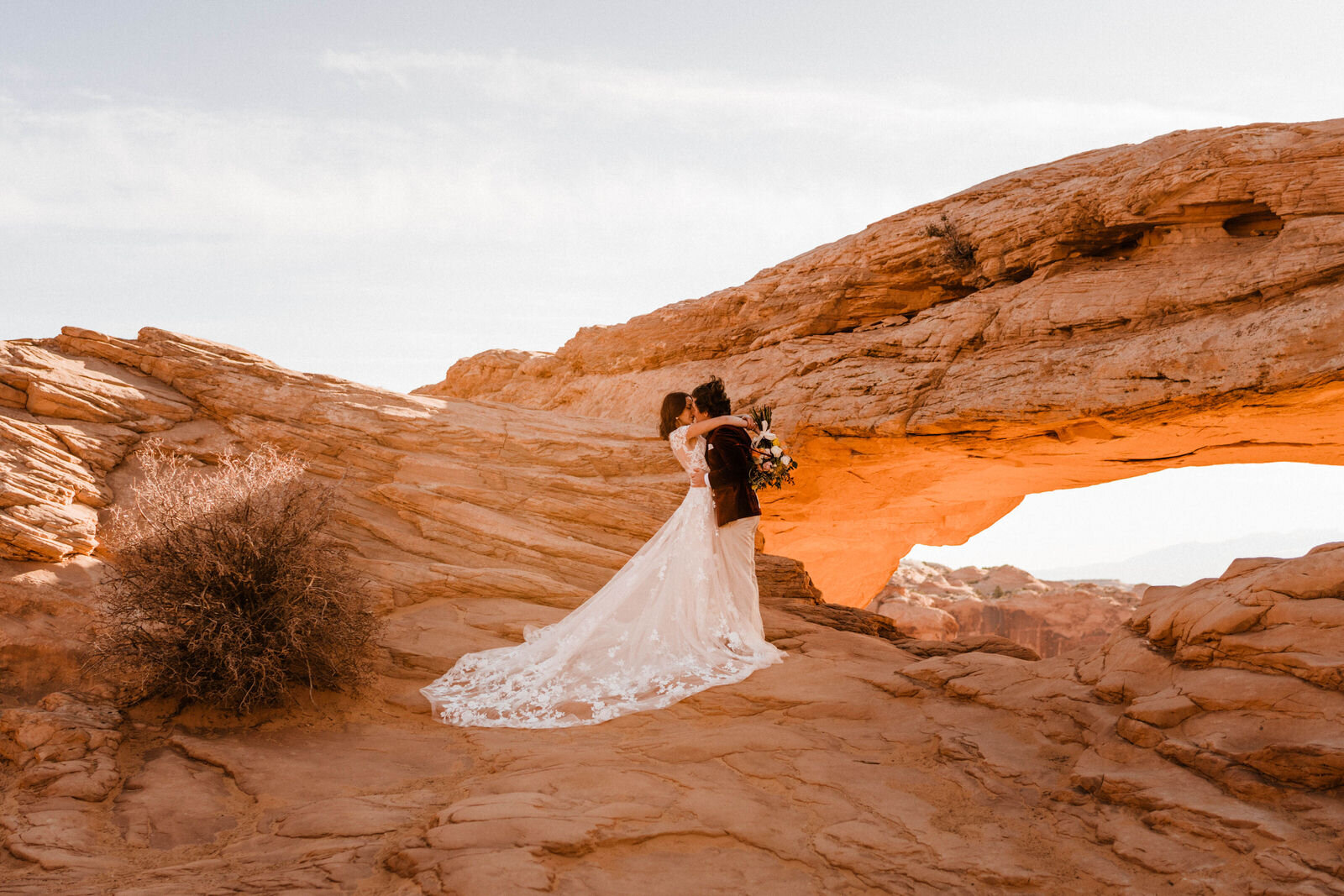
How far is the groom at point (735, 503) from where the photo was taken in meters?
8.41

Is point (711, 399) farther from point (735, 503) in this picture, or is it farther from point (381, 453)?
point (381, 453)

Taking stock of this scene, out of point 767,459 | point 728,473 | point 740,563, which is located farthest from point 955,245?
point 740,563

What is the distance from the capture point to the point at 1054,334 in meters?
10.6

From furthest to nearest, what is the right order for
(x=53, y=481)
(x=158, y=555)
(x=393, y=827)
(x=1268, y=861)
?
(x=53, y=481) → (x=158, y=555) → (x=393, y=827) → (x=1268, y=861)

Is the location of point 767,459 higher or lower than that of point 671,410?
lower

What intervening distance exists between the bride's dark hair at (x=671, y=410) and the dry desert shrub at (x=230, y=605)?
11.9 ft

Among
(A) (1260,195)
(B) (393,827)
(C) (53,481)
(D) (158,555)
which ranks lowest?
(B) (393,827)

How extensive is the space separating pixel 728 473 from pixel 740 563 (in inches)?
38.6

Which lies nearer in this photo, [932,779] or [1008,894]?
[1008,894]

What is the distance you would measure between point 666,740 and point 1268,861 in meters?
3.55

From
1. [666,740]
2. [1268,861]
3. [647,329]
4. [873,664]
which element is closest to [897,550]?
[647,329]

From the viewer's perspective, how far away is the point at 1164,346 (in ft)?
30.3

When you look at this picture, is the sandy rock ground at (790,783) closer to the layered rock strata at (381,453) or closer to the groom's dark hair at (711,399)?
the groom's dark hair at (711,399)

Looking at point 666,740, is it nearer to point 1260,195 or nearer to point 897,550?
point 1260,195
